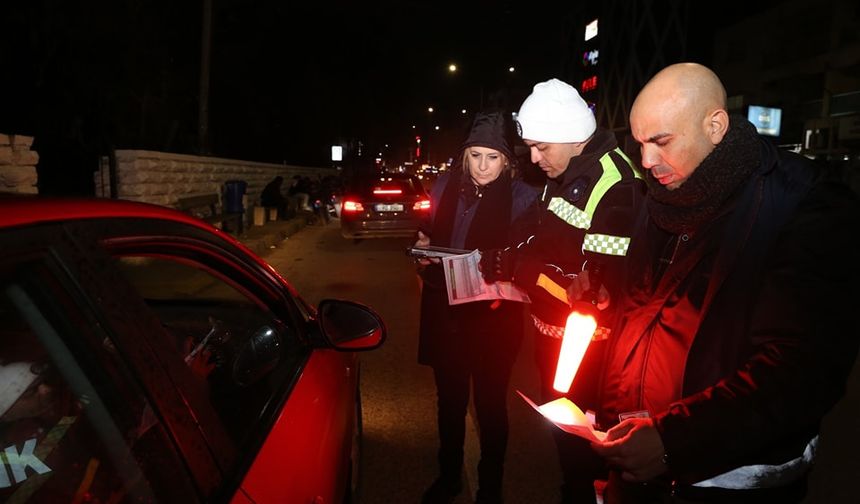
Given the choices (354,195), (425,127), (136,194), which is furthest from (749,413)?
(425,127)

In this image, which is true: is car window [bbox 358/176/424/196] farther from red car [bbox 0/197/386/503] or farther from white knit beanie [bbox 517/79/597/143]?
red car [bbox 0/197/386/503]

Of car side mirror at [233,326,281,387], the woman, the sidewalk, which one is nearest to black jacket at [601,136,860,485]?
car side mirror at [233,326,281,387]

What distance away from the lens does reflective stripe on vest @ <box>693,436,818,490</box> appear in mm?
1401

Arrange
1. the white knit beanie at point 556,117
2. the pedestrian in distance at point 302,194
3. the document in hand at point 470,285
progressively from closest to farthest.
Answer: the white knit beanie at point 556,117 < the document in hand at point 470,285 < the pedestrian in distance at point 302,194

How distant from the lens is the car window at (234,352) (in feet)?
5.16

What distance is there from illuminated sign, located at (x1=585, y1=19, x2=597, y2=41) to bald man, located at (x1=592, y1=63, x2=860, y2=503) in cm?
9565

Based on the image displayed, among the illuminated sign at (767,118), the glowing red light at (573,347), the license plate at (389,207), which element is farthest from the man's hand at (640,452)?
A: the illuminated sign at (767,118)

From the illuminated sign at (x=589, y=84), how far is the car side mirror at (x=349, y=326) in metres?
93.3

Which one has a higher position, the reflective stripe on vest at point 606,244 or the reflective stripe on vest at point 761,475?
the reflective stripe on vest at point 606,244

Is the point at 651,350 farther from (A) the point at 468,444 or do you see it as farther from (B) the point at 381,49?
(B) the point at 381,49

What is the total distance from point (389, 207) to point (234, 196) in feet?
16.7

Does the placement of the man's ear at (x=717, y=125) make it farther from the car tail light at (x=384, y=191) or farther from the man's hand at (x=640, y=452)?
the car tail light at (x=384, y=191)

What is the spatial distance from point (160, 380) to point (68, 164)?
1098cm

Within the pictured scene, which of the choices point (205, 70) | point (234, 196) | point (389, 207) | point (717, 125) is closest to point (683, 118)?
point (717, 125)
